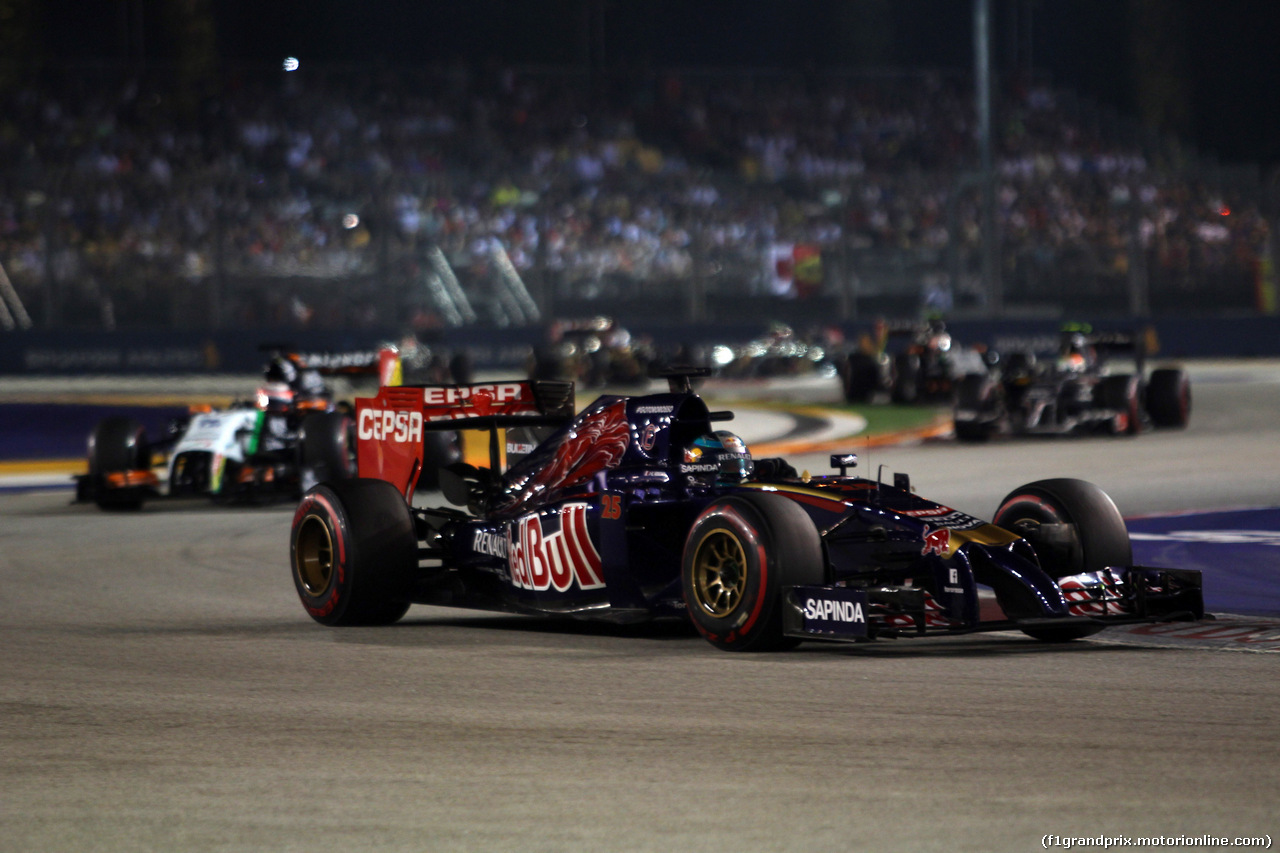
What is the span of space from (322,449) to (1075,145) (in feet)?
91.2

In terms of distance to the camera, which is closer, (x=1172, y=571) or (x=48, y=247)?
(x=1172, y=571)

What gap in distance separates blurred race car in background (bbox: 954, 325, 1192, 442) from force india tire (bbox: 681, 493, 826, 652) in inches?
495

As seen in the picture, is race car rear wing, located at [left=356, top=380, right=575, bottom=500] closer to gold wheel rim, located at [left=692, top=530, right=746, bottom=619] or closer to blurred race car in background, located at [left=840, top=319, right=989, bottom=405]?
gold wheel rim, located at [left=692, top=530, right=746, bottom=619]

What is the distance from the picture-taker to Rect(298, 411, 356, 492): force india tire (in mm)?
14656

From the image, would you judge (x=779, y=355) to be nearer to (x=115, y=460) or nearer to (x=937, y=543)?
(x=115, y=460)

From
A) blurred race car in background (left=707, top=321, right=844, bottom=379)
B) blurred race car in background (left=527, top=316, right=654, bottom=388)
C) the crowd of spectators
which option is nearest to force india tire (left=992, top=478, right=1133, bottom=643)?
blurred race car in background (left=527, top=316, right=654, bottom=388)

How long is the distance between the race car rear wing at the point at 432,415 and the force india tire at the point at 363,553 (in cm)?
71

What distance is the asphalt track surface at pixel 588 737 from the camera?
451 centimetres

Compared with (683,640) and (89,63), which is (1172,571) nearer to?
(683,640)

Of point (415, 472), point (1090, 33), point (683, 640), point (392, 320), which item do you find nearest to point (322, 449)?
point (415, 472)

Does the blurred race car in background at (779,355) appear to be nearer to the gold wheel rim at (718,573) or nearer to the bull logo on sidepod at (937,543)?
the gold wheel rim at (718,573)

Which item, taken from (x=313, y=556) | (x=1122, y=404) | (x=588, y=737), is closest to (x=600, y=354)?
(x=1122, y=404)

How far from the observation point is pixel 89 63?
3591 cm

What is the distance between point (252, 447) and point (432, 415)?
594 centimetres
